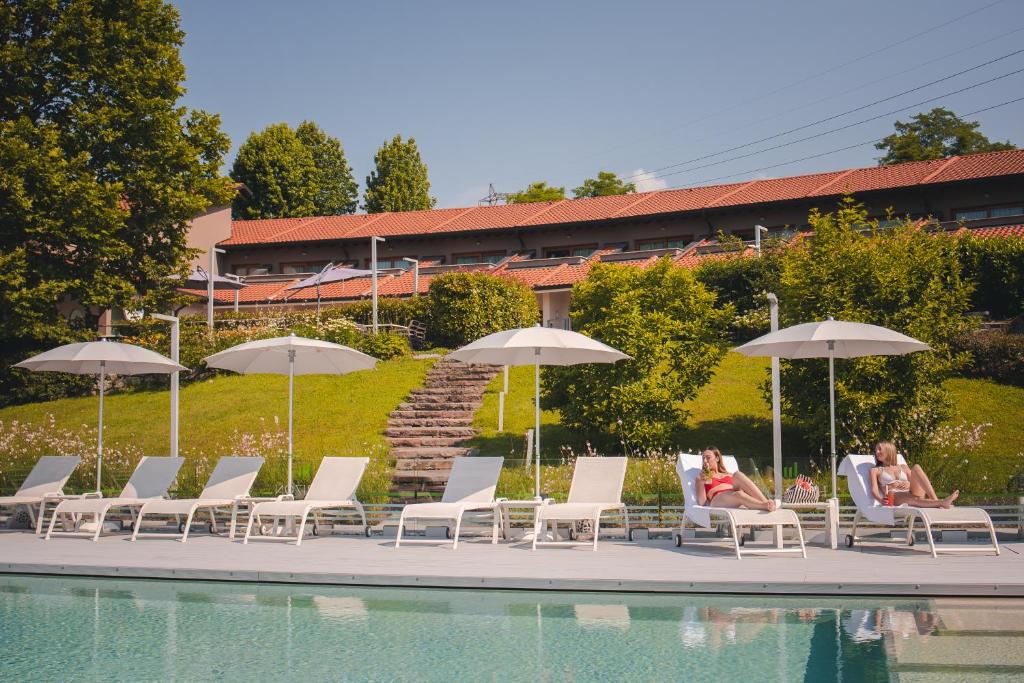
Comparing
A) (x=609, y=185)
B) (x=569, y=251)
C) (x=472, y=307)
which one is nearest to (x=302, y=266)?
(x=569, y=251)

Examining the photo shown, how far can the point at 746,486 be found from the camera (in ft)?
35.1

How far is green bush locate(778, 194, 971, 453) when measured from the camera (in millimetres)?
15664

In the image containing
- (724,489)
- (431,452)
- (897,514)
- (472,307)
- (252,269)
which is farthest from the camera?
(252,269)

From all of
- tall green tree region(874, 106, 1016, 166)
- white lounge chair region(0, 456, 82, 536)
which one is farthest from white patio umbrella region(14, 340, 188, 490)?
tall green tree region(874, 106, 1016, 166)

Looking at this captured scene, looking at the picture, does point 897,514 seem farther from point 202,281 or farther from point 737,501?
point 202,281

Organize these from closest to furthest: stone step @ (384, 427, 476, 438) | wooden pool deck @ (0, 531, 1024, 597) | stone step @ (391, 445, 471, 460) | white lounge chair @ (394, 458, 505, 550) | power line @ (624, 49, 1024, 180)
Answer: wooden pool deck @ (0, 531, 1024, 597) → white lounge chair @ (394, 458, 505, 550) → stone step @ (391, 445, 471, 460) → stone step @ (384, 427, 476, 438) → power line @ (624, 49, 1024, 180)

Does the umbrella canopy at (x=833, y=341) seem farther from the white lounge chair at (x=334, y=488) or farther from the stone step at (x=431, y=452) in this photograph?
the stone step at (x=431, y=452)

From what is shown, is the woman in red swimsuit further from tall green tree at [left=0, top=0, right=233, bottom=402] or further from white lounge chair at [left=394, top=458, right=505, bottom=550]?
tall green tree at [left=0, top=0, right=233, bottom=402]

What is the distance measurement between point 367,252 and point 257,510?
32.7 metres

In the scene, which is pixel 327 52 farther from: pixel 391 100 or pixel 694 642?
pixel 694 642

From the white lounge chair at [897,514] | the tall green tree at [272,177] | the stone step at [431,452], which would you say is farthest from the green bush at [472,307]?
the tall green tree at [272,177]

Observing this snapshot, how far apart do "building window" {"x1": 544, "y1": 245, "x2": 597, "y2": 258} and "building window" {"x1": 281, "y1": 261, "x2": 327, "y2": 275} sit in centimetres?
1049

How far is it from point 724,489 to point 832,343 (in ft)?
7.70

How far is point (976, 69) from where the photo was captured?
34062 millimetres
